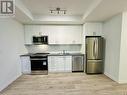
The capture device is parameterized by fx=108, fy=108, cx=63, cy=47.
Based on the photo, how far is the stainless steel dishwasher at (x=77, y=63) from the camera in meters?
5.03

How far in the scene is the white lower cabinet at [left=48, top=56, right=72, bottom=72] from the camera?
16.4 feet

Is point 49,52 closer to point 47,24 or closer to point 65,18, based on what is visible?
point 47,24

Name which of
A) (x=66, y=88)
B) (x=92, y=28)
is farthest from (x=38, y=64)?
(x=92, y=28)

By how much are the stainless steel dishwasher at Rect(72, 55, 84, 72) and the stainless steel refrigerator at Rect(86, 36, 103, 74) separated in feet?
1.15

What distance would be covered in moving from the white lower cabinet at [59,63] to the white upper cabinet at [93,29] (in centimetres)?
144

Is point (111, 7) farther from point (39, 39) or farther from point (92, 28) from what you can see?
point (39, 39)

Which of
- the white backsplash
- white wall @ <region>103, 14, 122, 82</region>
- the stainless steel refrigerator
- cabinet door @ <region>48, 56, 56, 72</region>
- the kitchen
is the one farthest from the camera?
the white backsplash

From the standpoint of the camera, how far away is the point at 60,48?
5715mm

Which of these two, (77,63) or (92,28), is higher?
(92,28)

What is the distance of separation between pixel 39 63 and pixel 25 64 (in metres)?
0.63

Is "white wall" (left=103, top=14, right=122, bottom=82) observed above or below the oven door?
above

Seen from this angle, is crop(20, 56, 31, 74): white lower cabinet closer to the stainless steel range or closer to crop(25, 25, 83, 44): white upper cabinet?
the stainless steel range

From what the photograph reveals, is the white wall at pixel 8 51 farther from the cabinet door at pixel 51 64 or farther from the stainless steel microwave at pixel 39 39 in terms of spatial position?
the cabinet door at pixel 51 64

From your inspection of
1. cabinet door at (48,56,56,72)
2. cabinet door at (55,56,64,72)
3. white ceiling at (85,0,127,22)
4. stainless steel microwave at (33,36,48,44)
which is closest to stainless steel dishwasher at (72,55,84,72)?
cabinet door at (55,56,64,72)
